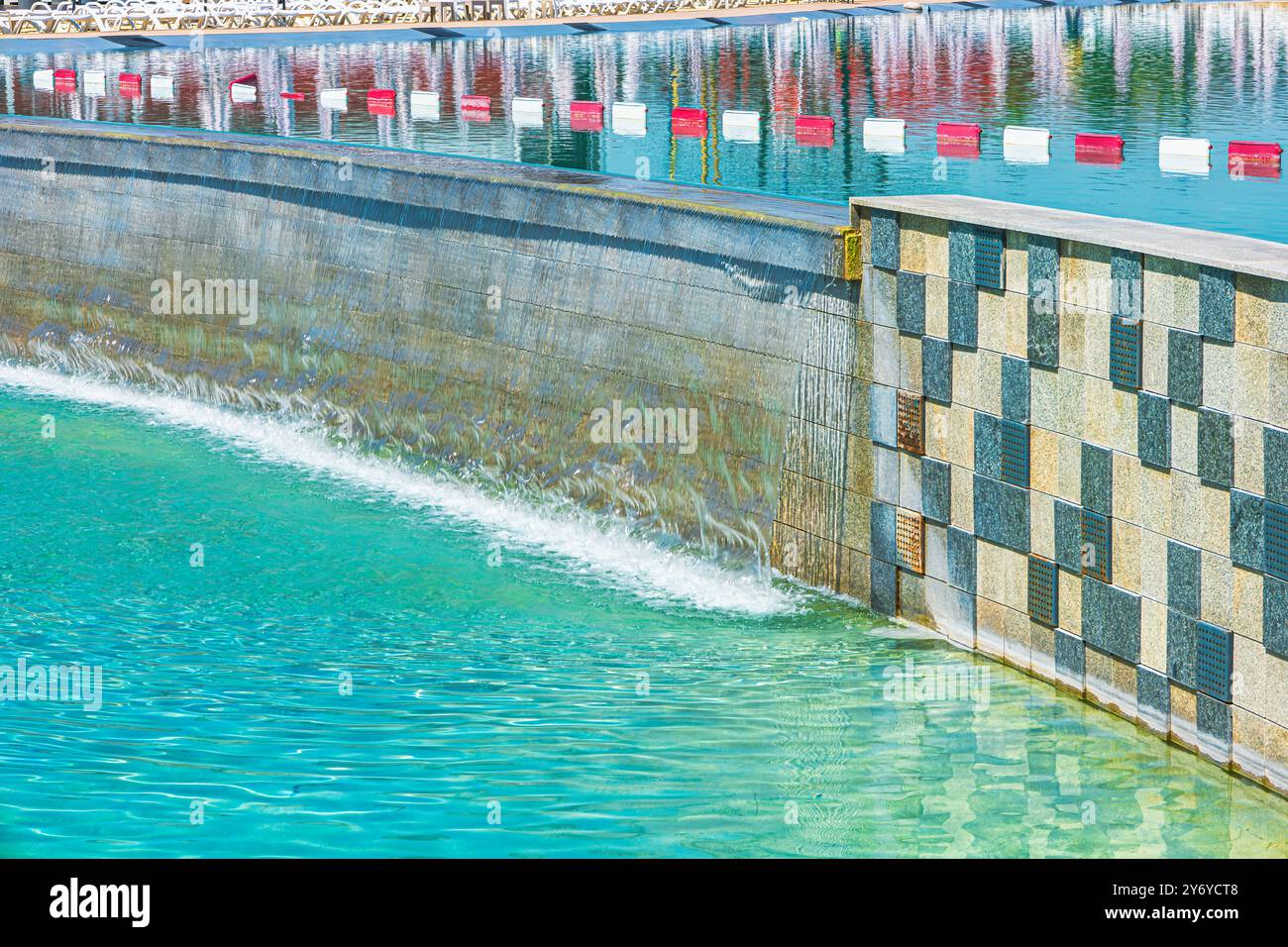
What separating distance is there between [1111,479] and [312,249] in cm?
1195

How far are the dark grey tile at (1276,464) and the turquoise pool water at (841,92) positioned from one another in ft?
26.2

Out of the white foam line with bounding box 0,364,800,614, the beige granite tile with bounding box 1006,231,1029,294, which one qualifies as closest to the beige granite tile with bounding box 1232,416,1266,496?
the beige granite tile with bounding box 1006,231,1029,294

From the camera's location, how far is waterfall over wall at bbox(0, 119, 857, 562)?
51.5 feet

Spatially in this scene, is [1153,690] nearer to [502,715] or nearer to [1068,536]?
[1068,536]

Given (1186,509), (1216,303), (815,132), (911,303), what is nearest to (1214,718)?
(1186,509)

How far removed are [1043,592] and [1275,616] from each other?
2.36 m

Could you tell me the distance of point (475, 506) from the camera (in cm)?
1828

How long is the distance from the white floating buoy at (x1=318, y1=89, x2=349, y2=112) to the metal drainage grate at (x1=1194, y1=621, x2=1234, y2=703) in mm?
25092

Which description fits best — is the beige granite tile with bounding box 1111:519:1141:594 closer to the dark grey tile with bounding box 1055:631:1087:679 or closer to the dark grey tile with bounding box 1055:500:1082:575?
the dark grey tile with bounding box 1055:500:1082:575

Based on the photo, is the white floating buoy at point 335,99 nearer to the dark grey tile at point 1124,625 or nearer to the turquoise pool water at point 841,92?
the turquoise pool water at point 841,92

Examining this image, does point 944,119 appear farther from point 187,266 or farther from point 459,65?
point 459,65

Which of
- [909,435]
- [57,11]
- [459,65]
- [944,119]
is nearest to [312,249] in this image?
[909,435]

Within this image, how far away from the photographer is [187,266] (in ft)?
75.6

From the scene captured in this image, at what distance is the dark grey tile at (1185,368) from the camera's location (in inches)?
440
